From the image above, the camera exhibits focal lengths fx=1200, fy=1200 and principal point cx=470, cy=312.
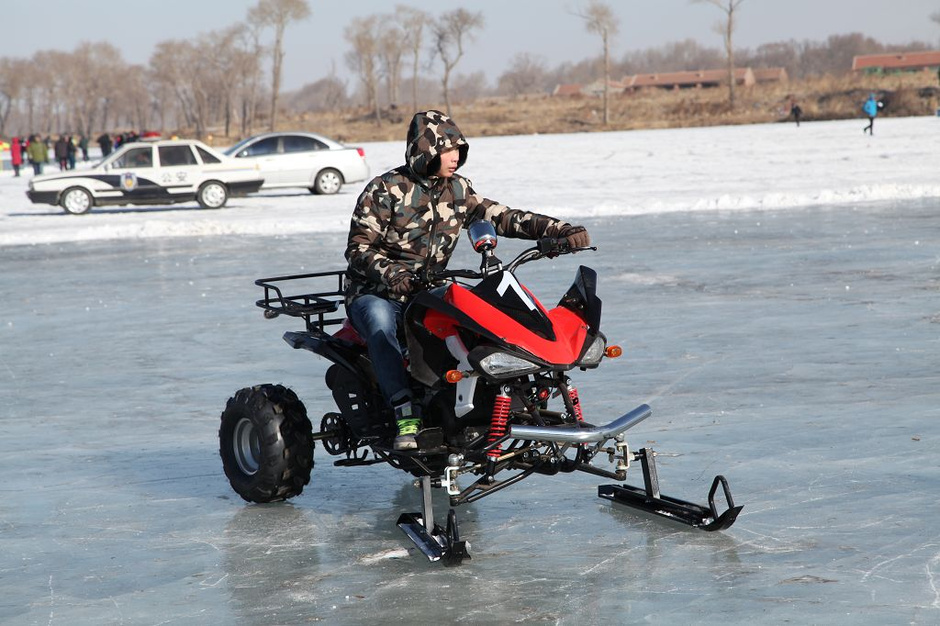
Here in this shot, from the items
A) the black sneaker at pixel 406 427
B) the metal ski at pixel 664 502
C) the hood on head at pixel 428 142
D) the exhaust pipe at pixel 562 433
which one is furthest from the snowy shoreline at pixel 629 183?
the exhaust pipe at pixel 562 433

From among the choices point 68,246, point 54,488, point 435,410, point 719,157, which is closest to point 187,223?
point 68,246

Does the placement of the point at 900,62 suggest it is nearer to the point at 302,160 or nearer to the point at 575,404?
the point at 302,160

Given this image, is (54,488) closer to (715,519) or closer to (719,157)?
(715,519)

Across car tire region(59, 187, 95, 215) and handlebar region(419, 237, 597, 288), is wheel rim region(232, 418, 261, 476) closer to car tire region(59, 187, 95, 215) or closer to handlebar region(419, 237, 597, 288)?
handlebar region(419, 237, 597, 288)

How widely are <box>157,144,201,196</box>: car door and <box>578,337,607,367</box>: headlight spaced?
21.4m

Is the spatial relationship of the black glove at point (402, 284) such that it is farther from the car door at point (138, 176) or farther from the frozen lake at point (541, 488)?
the car door at point (138, 176)

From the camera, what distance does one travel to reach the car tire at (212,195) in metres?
25.1

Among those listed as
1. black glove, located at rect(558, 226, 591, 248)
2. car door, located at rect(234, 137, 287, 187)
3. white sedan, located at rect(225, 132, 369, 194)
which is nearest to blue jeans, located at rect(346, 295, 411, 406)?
black glove, located at rect(558, 226, 591, 248)

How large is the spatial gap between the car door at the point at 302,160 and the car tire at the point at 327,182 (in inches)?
5.1

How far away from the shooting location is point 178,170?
25.0m

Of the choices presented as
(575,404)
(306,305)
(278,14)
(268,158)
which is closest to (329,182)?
(268,158)

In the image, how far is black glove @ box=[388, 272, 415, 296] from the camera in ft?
15.3

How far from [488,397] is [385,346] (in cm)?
47

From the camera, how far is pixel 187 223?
20422mm
